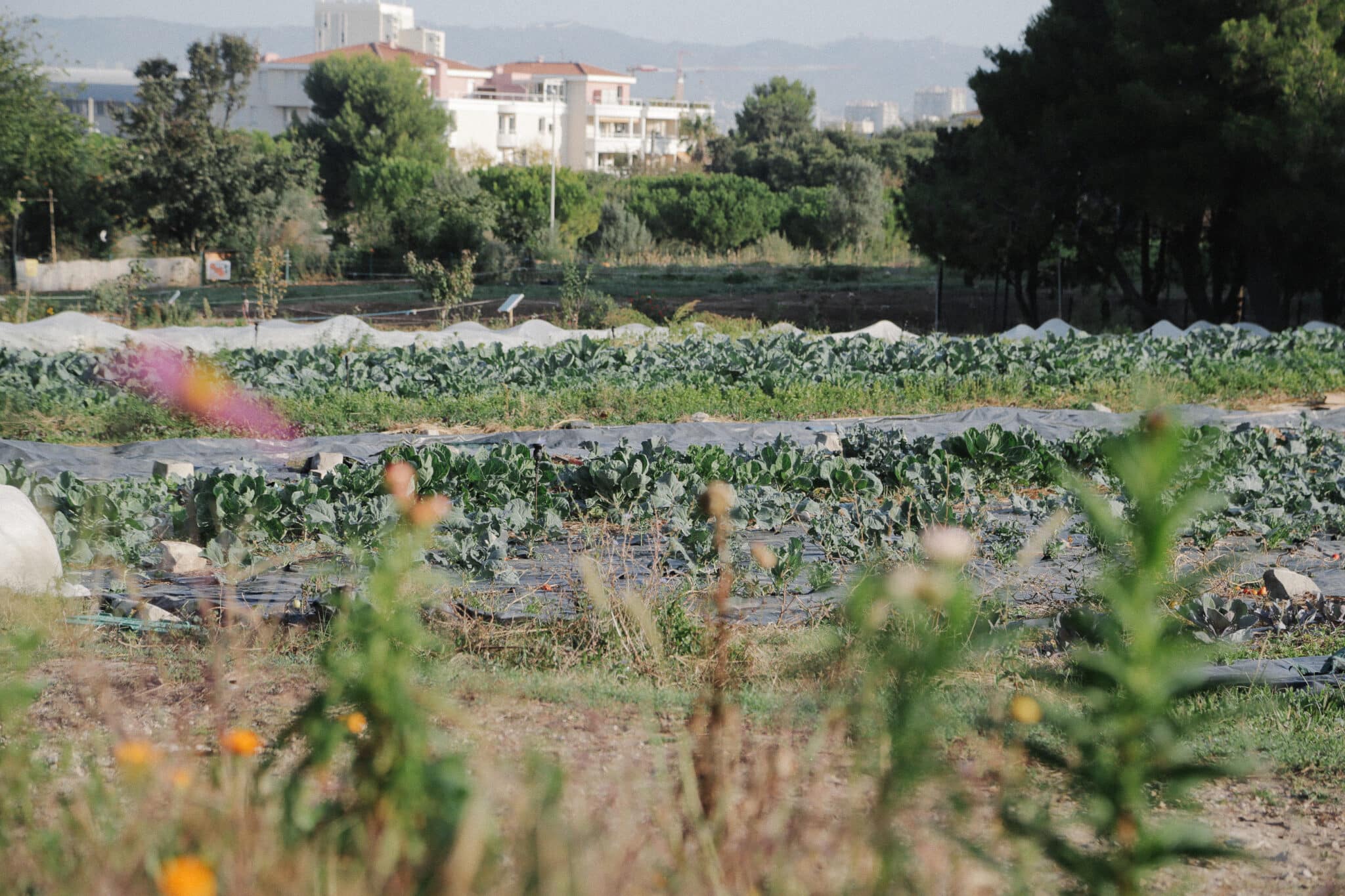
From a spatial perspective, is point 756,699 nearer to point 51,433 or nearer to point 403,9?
point 51,433

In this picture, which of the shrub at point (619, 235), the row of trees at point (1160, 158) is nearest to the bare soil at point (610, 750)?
the row of trees at point (1160, 158)

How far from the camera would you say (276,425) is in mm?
9562

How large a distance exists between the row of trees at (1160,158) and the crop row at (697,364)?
3.26 meters

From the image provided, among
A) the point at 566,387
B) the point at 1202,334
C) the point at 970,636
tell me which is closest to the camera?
the point at 970,636

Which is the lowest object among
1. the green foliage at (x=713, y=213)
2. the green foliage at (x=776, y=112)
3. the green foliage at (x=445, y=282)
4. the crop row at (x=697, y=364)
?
the crop row at (x=697, y=364)

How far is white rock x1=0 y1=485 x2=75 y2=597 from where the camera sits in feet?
15.2

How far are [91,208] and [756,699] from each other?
2890 cm

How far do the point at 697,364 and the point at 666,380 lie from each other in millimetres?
680

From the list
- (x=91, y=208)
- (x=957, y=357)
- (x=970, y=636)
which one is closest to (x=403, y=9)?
(x=91, y=208)

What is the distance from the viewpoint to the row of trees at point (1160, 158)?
1565 centimetres

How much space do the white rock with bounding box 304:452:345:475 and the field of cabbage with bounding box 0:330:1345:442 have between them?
159 centimetres

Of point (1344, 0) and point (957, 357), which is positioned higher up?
point (1344, 0)

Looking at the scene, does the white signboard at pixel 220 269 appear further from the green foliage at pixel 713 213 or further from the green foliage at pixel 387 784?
the green foliage at pixel 387 784

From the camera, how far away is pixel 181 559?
17.1ft
